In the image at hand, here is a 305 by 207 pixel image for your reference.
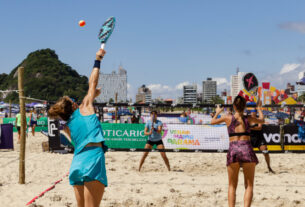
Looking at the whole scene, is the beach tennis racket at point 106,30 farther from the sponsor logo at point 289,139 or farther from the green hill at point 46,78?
the green hill at point 46,78

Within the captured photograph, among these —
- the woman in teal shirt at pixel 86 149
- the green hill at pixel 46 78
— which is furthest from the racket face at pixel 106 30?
the green hill at pixel 46 78

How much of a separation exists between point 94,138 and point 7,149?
11627mm

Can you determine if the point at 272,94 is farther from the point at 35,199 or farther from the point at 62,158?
the point at 35,199

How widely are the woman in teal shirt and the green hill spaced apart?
494ft

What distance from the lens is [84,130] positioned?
3.03 meters

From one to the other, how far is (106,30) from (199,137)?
27.3ft

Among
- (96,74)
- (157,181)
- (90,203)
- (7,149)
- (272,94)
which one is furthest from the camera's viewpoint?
(272,94)

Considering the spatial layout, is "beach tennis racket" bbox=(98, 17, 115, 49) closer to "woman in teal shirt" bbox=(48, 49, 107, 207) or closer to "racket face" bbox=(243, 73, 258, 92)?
"woman in teal shirt" bbox=(48, 49, 107, 207)

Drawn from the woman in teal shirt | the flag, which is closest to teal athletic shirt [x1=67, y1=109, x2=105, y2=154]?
the woman in teal shirt

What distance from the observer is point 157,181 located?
7.50 m

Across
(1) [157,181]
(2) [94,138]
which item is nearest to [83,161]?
(2) [94,138]

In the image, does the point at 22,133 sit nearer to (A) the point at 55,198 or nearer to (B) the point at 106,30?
(A) the point at 55,198

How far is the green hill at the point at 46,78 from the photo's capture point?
15888 centimetres

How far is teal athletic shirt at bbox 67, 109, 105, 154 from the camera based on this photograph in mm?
3008
